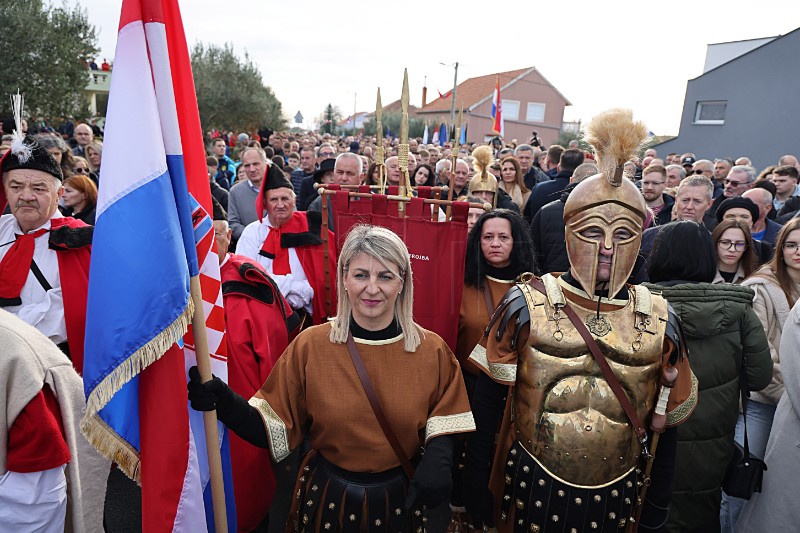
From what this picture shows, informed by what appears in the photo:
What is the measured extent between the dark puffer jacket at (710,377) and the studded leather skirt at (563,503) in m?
0.87

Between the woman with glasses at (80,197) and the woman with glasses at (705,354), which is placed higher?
the woman with glasses at (80,197)

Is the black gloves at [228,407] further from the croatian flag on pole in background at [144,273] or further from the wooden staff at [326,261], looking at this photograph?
the wooden staff at [326,261]

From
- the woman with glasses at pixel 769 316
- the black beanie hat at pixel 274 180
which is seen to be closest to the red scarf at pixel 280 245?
the black beanie hat at pixel 274 180

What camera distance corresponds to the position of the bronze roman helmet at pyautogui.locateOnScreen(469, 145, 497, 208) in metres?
4.80

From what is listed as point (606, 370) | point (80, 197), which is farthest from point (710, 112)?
point (80, 197)

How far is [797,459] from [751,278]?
1.21 metres

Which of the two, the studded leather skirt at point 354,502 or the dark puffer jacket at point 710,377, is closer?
the studded leather skirt at point 354,502

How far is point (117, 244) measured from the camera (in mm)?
1912

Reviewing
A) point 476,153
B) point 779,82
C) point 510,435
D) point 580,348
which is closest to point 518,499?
point 510,435

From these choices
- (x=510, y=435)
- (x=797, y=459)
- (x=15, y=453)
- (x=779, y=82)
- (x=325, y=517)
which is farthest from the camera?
(x=779, y=82)

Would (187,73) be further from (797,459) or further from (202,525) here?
(797,459)

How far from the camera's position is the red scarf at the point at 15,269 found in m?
2.89

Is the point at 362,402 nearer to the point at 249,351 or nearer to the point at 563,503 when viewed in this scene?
the point at 563,503

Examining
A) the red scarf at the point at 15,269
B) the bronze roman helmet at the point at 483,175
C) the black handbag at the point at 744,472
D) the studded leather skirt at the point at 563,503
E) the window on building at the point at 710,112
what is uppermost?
the window on building at the point at 710,112
